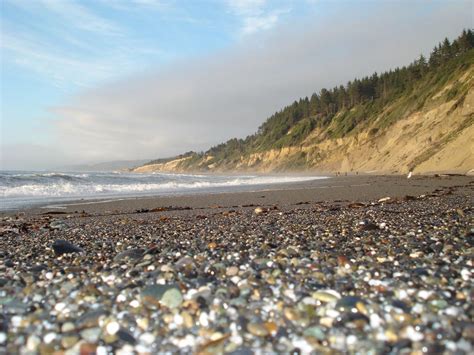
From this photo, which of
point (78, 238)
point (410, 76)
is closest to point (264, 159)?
point (410, 76)

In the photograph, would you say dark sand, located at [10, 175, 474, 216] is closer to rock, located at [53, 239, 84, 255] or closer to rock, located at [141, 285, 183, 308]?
rock, located at [53, 239, 84, 255]

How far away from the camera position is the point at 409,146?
140 ft

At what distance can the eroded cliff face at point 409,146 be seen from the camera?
103 feet

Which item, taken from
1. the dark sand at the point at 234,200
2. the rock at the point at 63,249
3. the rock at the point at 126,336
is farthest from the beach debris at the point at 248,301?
the dark sand at the point at 234,200

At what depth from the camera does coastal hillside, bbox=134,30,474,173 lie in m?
36.0

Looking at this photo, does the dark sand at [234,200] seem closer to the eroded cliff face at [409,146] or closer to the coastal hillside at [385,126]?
the eroded cliff face at [409,146]

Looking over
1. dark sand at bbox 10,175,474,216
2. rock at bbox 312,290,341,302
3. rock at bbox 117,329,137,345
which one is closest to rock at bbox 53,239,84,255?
rock at bbox 117,329,137,345

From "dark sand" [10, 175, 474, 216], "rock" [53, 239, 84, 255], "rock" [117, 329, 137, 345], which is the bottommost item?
"dark sand" [10, 175, 474, 216]

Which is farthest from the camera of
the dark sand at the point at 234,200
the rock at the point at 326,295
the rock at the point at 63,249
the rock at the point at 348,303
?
the dark sand at the point at 234,200

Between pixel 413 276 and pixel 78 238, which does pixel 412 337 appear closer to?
pixel 413 276

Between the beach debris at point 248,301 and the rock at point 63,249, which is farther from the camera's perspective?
the rock at point 63,249

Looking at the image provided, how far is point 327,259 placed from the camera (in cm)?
369

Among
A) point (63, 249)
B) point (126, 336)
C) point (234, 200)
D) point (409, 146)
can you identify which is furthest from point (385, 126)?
point (126, 336)

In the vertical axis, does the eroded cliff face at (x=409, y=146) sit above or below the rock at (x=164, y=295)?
above
